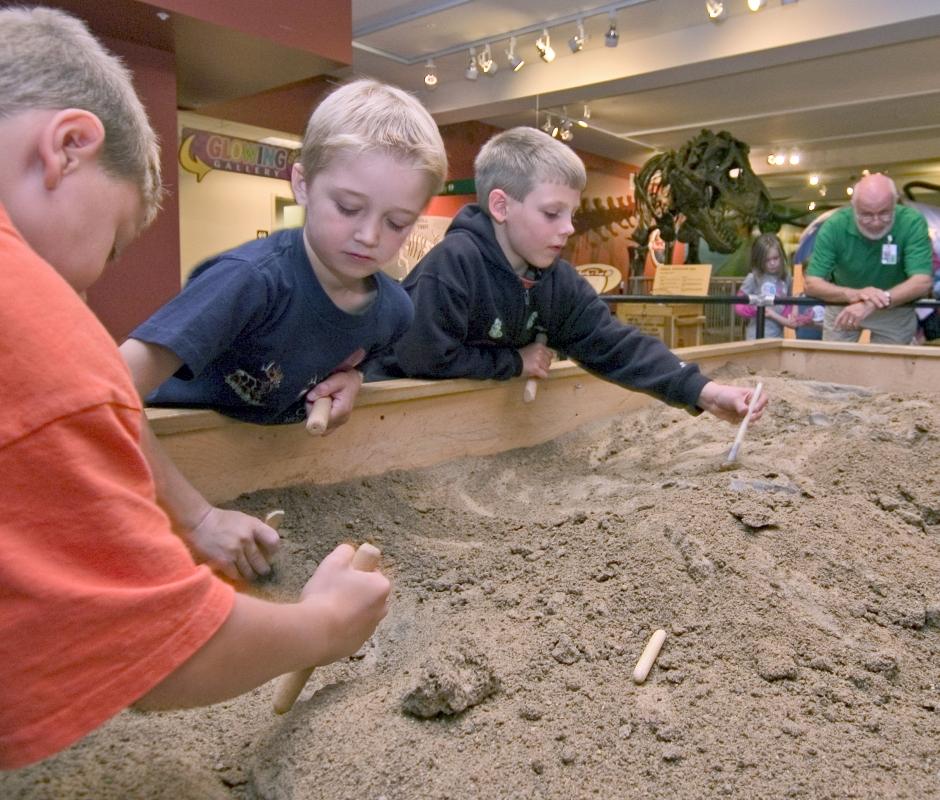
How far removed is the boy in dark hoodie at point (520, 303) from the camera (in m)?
2.14

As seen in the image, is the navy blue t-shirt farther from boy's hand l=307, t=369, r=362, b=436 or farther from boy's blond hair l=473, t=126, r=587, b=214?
boy's blond hair l=473, t=126, r=587, b=214

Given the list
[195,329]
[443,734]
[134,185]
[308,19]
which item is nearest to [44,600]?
[134,185]

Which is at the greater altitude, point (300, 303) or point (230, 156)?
point (230, 156)

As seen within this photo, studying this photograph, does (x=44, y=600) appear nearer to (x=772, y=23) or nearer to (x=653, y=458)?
(x=653, y=458)

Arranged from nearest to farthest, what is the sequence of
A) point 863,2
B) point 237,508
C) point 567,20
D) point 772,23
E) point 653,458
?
point 237,508
point 653,458
point 863,2
point 772,23
point 567,20

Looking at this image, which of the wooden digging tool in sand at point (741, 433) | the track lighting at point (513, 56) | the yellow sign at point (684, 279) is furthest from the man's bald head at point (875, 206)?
the track lighting at point (513, 56)

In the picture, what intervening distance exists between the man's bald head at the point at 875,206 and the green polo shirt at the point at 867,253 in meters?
0.04

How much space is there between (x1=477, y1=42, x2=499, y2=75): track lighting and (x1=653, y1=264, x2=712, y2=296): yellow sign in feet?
8.56

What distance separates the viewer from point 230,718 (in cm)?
103

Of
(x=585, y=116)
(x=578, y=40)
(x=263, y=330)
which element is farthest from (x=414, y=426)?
(x=585, y=116)

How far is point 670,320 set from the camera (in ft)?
18.8

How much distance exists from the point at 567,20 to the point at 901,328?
334 cm

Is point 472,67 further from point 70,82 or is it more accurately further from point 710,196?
point 70,82

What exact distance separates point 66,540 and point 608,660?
756 millimetres
